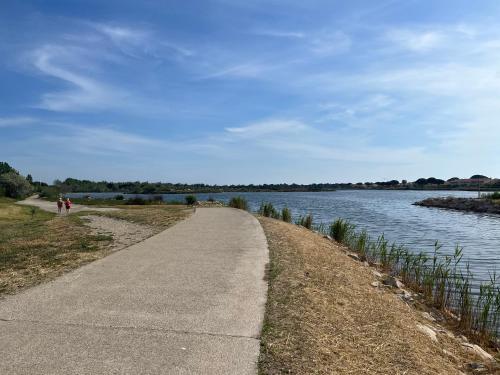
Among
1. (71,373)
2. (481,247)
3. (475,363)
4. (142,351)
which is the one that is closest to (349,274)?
(475,363)

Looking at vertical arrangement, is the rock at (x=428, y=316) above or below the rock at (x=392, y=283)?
below

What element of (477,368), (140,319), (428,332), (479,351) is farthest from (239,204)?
(140,319)

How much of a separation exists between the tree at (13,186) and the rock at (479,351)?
160ft

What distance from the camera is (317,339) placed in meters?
5.20

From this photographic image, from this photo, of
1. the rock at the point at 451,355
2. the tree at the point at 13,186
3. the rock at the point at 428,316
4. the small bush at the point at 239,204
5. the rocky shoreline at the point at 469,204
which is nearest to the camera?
the rock at the point at 451,355

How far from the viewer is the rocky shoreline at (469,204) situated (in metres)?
46.8

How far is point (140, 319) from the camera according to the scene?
5.60 meters

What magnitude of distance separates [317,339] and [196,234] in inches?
369

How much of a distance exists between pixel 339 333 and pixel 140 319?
8.26 feet

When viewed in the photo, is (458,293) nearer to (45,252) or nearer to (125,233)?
(45,252)

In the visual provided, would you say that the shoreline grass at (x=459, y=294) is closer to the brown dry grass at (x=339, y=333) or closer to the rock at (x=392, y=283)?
the rock at (x=392, y=283)

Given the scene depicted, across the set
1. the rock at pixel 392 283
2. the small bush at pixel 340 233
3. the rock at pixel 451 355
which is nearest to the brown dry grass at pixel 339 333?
the rock at pixel 451 355

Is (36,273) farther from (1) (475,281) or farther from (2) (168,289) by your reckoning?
(1) (475,281)

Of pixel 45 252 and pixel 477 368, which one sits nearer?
pixel 477 368
